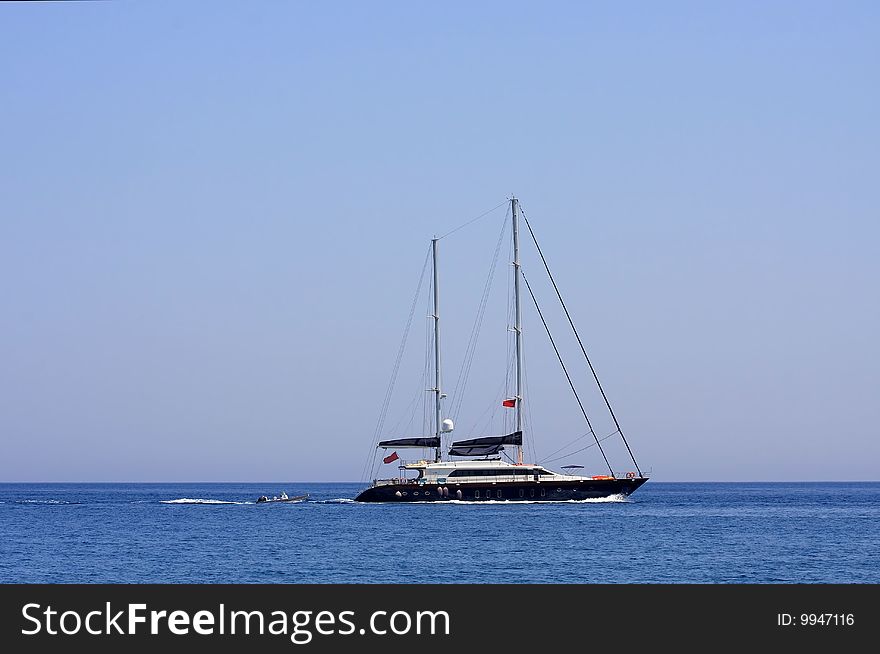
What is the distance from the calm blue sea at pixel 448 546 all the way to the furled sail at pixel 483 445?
548 cm

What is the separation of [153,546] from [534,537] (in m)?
22.8

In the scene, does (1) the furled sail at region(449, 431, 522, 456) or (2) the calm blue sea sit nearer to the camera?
(2) the calm blue sea

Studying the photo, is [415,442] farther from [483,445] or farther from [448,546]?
[448,546]

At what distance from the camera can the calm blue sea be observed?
2239 inches

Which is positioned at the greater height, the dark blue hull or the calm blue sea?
the dark blue hull

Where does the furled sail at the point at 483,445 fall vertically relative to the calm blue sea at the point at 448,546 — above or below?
above

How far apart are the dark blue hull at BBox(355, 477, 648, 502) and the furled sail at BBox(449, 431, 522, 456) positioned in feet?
11.1

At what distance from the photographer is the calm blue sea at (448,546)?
187 ft

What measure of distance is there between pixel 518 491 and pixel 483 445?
5775 millimetres

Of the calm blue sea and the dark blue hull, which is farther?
the dark blue hull

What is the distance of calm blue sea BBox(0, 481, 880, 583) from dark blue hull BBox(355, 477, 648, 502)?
1.05 m

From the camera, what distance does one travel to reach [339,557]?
6431 cm

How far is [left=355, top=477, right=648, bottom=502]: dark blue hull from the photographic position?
105 m

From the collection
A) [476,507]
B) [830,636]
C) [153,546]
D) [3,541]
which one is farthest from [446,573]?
[476,507]
